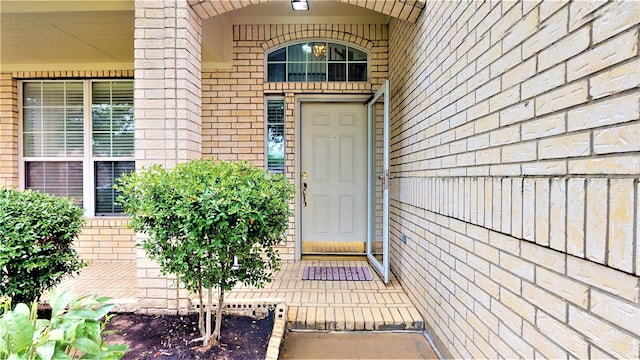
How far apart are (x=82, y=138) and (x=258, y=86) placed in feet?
8.08

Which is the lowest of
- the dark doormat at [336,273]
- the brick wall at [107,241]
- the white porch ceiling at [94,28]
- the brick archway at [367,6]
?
the dark doormat at [336,273]

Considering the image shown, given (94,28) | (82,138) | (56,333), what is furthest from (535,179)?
(82,138)

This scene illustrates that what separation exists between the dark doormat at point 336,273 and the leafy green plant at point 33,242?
2083mm

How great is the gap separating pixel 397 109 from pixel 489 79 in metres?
1.89

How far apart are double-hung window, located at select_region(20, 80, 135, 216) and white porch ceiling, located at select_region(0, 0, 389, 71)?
1.07 feet

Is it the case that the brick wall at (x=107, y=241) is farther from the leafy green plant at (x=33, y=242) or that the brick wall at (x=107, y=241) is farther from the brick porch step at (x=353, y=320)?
the brick porch step at (x=353, y=320)

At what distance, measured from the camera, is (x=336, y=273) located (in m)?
3.66

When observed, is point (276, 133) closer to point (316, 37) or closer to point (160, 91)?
point (316, 37)

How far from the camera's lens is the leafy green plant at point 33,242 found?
2062mm

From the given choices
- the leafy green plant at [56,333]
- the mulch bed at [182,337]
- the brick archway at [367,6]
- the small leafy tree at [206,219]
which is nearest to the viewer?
the leafy green plant at [56,333]

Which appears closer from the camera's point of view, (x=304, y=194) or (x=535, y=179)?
(x=535, y=179)

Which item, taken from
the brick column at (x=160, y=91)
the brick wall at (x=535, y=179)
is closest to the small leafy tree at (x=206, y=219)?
the brick column at (x=160, y=91)

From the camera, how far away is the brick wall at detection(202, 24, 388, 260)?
4148 millimetres

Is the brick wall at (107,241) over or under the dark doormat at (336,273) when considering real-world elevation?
over
